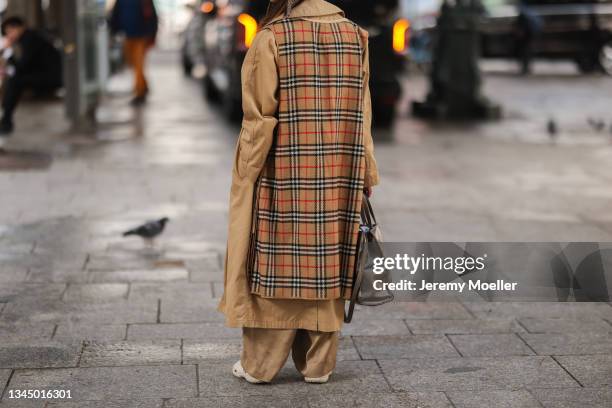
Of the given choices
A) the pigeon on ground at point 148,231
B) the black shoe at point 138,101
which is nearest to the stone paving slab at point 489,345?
the pigeon on ground at point 148,231

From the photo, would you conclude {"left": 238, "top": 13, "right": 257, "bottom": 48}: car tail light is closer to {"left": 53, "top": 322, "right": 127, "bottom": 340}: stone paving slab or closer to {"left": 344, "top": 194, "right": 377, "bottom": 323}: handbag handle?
{"left": 53, "top": 322, "right": 127, "bottom": 340}: stone paving slab

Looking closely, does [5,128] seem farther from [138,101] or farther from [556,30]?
[556,30]

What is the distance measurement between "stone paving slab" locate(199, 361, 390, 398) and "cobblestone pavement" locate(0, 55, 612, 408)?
0.01m

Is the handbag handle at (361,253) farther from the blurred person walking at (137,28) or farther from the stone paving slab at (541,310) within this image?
the blurred person walking at (137,28)

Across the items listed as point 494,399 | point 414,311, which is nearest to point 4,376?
point 494,399

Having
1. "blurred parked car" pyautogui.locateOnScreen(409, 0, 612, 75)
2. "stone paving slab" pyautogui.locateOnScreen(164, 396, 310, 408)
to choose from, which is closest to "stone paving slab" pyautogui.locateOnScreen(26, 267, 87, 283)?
"stone paving slab" pyautogui.locateOnScreen(164, 396, 310, 408)

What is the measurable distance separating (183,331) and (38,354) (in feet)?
2.41

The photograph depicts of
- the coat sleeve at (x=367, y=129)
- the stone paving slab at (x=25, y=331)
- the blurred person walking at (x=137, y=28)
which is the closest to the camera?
the coat sleeve at (x=367, y=129)

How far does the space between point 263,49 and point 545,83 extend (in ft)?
58.6

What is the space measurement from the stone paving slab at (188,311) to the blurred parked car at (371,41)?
270 inches

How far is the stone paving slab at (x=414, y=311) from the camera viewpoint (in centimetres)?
575

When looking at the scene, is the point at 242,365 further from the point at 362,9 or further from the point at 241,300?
the point at 362,9

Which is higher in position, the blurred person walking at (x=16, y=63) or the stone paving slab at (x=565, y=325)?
the stone paving slab at (x=565, y=325)

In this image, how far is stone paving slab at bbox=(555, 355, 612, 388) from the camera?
15.5ft
